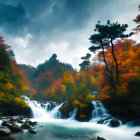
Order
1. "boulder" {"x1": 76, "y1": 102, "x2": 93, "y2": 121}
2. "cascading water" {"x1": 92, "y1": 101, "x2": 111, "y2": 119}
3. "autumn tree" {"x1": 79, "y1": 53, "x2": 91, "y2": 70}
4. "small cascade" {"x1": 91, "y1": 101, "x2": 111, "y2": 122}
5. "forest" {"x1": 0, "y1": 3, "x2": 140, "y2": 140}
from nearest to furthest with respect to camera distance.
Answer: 1. "forest" {"x1": 0, "y1": 3, "x2": 140, "y2": 140}
2. "small cascade" {"x1": 91, "y1": 101, "x2": 111, "y2": 122}
3. "cascading water" {"x1": 92, "y1": 101, "x2": 111, "y2": 119}
4. "boulder" {"x1": 76, "y1": 102, "x2": 93, "y2": 121}
5. "autumn tree" {"x1": 79, "y1": 53, "x2": 91, "y2": 70}

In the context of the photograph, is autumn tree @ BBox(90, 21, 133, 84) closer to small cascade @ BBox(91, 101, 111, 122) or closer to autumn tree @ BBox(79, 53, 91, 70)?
small cascade @ BBox(91, 101, 111, 122)

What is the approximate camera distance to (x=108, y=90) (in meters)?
15.6

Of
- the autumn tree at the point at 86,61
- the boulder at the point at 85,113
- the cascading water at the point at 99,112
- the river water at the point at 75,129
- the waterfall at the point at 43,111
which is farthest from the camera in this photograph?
the autumn tree at the point at 86,61

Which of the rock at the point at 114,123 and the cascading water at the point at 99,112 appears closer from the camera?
the rock at the point at 114,123

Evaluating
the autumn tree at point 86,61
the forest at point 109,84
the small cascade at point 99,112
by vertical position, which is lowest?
the small cascade at point 99,112

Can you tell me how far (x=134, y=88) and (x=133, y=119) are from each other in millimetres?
4205

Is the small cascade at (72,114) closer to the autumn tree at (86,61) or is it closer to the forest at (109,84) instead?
the forest at (109,84)

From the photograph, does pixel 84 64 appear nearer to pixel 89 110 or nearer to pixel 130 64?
pixel 89 110

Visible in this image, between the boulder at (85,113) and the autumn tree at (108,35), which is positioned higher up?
the autumn tree at (108,35)

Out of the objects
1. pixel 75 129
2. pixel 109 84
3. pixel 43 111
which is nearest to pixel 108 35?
pixel 109 84

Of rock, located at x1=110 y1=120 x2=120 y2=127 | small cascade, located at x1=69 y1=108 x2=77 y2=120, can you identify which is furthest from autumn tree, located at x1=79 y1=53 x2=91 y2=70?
rock, located at x1=110 y1=120 x2=120 y2=127

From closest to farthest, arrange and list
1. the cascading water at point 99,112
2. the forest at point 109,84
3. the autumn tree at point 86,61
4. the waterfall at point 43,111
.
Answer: the forest at point 109,84 < the cascading water at point 99,112 < the waterfall at point 43,111 < the autumn tree at point 86,61

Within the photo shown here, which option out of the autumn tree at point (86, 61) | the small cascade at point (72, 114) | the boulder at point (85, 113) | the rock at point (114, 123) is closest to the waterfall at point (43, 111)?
the small cascade at point (72, 114)

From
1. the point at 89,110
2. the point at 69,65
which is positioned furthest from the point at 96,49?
the point at 69,65
